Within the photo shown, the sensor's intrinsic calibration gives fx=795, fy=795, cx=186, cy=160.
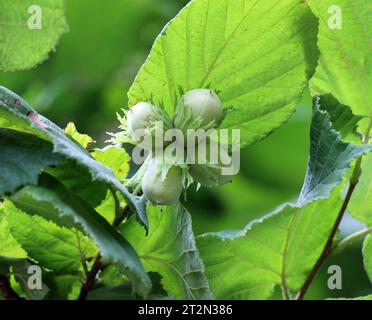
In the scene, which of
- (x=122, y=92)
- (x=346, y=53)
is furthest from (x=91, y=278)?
(x=122, y=92)

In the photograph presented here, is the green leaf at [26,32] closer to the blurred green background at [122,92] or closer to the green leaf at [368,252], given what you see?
the green leaf at [368,252]

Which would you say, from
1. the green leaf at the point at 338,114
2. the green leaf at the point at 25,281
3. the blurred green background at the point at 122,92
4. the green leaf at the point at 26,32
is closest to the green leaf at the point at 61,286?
the green leaf at the point at 25,281

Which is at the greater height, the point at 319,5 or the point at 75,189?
the point at 319,5

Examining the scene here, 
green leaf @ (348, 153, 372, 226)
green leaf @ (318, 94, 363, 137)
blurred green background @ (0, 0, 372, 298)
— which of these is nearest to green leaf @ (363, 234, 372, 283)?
green leaf @ (348, 153, 372, 226)

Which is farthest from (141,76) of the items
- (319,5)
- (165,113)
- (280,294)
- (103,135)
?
(103,135)

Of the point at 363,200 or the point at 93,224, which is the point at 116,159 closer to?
the point at 93,224

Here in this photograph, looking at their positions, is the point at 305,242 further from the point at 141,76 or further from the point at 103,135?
the point at 103,135
